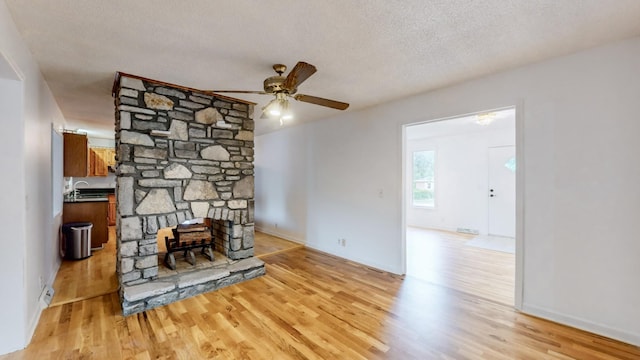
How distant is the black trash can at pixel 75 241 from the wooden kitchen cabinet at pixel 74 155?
3.00 ft

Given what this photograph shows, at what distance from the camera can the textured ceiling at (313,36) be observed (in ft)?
5.64

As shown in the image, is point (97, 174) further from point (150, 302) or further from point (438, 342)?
point (438, 342)

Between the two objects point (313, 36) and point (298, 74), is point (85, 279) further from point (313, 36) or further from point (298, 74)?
point (313, 36)

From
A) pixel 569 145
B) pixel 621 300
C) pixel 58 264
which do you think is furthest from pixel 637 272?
pixel 58 264

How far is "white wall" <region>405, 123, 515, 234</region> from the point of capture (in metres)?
6.18

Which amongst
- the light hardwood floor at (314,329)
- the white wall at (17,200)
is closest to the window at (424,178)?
the light hardwood floor at (314,329)

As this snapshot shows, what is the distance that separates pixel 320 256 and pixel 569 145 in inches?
138

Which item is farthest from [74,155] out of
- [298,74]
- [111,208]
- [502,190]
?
[502,190]

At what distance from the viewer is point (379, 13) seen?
1774 millimetres

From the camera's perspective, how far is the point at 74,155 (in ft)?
14.8

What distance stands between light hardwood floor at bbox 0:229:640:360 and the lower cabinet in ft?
8.22

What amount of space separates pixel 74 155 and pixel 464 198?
8.01m

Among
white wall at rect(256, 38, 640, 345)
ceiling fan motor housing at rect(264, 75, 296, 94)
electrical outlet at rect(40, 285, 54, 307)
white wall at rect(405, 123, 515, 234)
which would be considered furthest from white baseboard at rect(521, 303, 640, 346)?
electrical outlet at rect(40, 285, 54, 307)

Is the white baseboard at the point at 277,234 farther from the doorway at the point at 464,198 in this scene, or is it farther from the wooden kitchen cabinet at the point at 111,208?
the wooden kitchen cabinet at the point at 111,208
